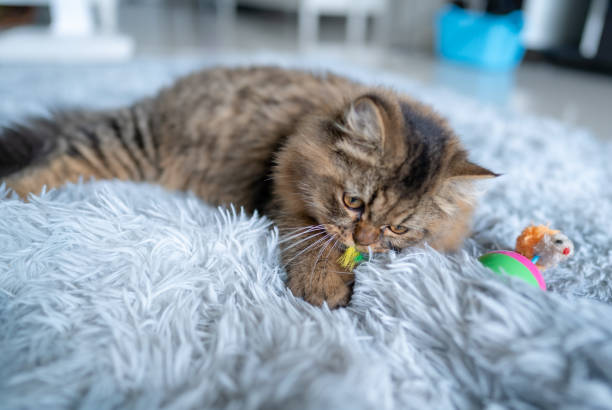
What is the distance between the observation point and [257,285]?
886mm

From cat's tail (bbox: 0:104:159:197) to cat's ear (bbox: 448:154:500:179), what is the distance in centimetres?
103

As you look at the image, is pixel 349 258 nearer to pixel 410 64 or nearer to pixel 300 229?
pixel 300 229

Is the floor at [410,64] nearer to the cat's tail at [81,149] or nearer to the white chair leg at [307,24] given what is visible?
the white chair leg at [307,24]

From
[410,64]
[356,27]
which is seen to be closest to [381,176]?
[410,64]

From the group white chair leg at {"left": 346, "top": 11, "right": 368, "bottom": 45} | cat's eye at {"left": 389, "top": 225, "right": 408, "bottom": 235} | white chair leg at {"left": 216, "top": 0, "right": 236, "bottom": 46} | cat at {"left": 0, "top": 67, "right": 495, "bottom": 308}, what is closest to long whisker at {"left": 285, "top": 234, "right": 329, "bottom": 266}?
cat at {"left": 0, "top": 67, "right": 495, "bottom": 308}

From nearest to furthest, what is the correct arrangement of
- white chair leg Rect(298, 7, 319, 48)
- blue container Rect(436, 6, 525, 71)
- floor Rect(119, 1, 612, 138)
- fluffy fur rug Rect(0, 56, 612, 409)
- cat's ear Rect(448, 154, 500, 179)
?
1. fluffy fur rug Rect(0, 56, 612, 409)
2. cat's ear Rect(448, 154, 500, 179)
3. floor Rect(119, 1, 612, 138)
4. blue container Rect(436, 6, 525, 71)
5. white chair leg Rect(298, 7, 319, 48)

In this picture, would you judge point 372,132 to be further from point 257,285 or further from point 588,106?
point 588,106

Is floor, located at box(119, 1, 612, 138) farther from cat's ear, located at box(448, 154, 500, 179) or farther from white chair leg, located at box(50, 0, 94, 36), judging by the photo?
cat's ear, located at box(448, 154, 500, 179)

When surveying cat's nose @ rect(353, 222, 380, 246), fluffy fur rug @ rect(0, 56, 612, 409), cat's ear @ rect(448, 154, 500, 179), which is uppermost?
cat's ear @ rect(448, 154, 500, 179)

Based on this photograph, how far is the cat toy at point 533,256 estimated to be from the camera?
89 cm

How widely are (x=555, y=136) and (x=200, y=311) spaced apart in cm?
212

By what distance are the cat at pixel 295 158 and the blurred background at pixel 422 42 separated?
198cm

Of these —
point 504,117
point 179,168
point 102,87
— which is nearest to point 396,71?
point 504,117

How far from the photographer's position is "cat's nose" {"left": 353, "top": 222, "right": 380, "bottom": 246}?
92 cm
